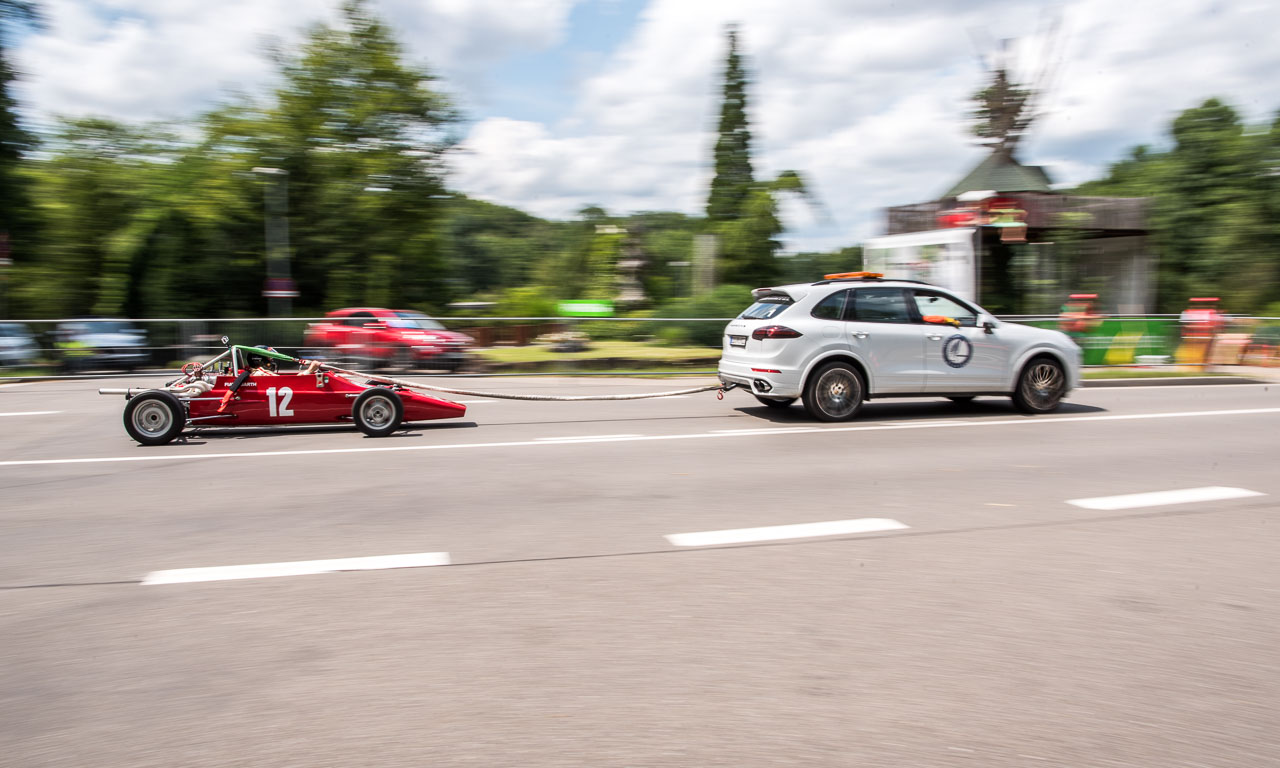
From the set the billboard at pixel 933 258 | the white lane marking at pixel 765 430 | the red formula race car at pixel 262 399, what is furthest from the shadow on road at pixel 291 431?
the billboard at pixel 933 258

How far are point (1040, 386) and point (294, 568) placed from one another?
1024 cm

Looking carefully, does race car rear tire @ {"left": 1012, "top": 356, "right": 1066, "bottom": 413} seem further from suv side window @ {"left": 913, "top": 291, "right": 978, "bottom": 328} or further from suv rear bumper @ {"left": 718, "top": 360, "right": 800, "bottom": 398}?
suv rear bumper @ {"left": 718, "top": 360, "right": 800, "bottom": 398}

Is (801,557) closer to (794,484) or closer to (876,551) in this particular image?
(876,551)

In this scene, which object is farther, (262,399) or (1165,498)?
(262,399)

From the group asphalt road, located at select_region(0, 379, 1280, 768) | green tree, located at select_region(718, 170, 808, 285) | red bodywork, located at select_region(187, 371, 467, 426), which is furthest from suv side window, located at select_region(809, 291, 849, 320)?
green tree, located at select_region(718, 170, 808, 285)

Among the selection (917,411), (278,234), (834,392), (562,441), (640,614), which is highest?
(278,234)

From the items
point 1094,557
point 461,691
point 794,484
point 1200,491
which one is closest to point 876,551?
point 1094,557

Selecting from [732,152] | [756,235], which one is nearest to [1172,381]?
[756,235]

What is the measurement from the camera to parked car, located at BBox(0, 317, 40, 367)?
1725 centimetres

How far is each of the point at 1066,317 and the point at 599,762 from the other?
18120 millimetres

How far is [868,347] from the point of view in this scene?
440 inches

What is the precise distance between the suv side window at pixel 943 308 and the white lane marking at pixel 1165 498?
4.37 m

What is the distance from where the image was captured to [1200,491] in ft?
24.4

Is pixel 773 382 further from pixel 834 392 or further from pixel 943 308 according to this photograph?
pixel 943 308
